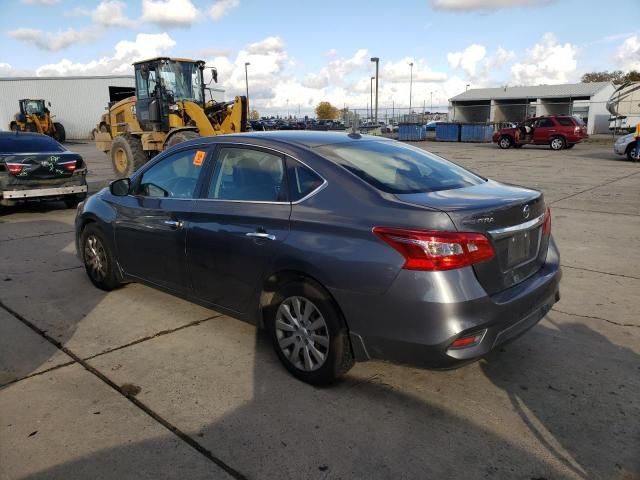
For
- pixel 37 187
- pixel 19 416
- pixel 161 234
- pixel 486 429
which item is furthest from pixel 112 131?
pixel 486 429

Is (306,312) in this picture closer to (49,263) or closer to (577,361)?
(577,361)

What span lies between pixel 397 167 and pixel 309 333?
4.25 feet

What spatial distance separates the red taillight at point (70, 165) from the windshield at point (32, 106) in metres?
30.9

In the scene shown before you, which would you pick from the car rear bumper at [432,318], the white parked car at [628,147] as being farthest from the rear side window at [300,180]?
the white parked car at [628,147]

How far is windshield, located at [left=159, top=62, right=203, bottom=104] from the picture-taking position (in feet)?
46.5

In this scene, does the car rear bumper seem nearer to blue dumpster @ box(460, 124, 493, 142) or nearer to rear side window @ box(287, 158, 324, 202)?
rear side window @ box(287, 158, 324, 202)

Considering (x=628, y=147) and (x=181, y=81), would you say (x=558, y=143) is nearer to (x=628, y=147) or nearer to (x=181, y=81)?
(x=628, y=147)

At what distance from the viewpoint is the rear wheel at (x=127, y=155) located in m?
14.7

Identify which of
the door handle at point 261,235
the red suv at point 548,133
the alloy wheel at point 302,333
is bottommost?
the alloy wheel at point 302,333

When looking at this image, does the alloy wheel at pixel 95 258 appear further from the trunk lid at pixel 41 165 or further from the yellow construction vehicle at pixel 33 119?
the yellow construction vehicle at pixel 33 119

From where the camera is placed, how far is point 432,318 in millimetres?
2697

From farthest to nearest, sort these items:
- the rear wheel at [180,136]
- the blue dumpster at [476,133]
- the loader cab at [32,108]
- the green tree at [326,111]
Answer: the green tree at [326,111] → the loader cab at [32,108] → the blue dumpster at [476,133] → the rear wheel at [180,136]

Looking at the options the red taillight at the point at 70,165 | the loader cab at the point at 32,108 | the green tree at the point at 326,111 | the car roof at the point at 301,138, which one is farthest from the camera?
the green tree at the point at 326,111

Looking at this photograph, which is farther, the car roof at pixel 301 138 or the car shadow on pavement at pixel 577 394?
the car roof at pixel 301 138
